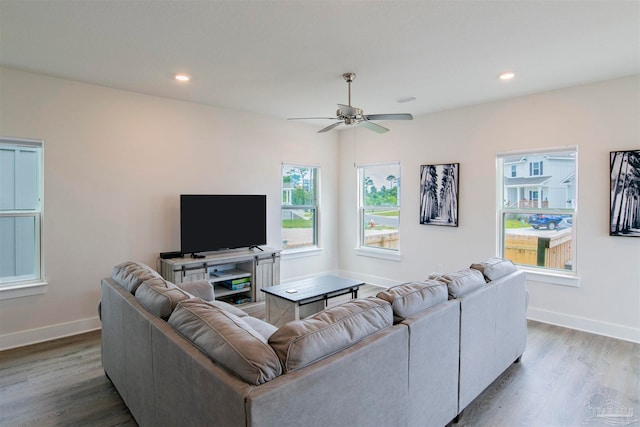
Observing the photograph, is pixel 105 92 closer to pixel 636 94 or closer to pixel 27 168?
pixel 27 168

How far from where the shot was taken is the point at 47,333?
3533 mm

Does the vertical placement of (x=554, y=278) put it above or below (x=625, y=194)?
below

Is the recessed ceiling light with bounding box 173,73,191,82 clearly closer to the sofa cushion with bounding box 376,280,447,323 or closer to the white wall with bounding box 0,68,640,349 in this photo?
the white wall with bounding box 0,68,640,349

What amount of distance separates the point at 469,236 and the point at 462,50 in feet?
8.51

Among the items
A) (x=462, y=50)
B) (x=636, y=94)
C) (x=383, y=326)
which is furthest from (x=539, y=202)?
(x=383, y=326)

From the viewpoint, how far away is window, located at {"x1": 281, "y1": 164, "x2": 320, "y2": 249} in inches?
223

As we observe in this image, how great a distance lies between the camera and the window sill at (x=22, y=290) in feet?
10.9

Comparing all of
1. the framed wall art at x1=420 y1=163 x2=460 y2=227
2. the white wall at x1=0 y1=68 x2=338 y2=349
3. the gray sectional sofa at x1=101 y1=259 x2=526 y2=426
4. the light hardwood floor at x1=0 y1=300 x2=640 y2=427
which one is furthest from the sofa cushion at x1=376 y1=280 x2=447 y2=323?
the white wall at x1=0 y1=68 x2=338 y2=349

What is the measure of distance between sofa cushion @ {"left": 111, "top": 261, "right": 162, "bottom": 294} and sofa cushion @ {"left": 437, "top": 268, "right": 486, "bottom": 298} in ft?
6.26

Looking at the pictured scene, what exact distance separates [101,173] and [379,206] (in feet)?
13.1

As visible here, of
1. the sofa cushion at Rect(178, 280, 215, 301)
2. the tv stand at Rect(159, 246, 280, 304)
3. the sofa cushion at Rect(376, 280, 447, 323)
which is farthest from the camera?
the tv stand at Rect(159, 246, 280, 304)

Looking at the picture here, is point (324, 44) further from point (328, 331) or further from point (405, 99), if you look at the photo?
point (328, 331)

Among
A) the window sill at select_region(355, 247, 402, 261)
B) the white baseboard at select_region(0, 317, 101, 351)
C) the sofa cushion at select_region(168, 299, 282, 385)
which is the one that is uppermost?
the sofa cushion at select_region(168, 299, 282, 385)

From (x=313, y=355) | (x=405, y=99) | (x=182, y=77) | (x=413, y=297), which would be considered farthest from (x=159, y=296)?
(x=405, y=99)
